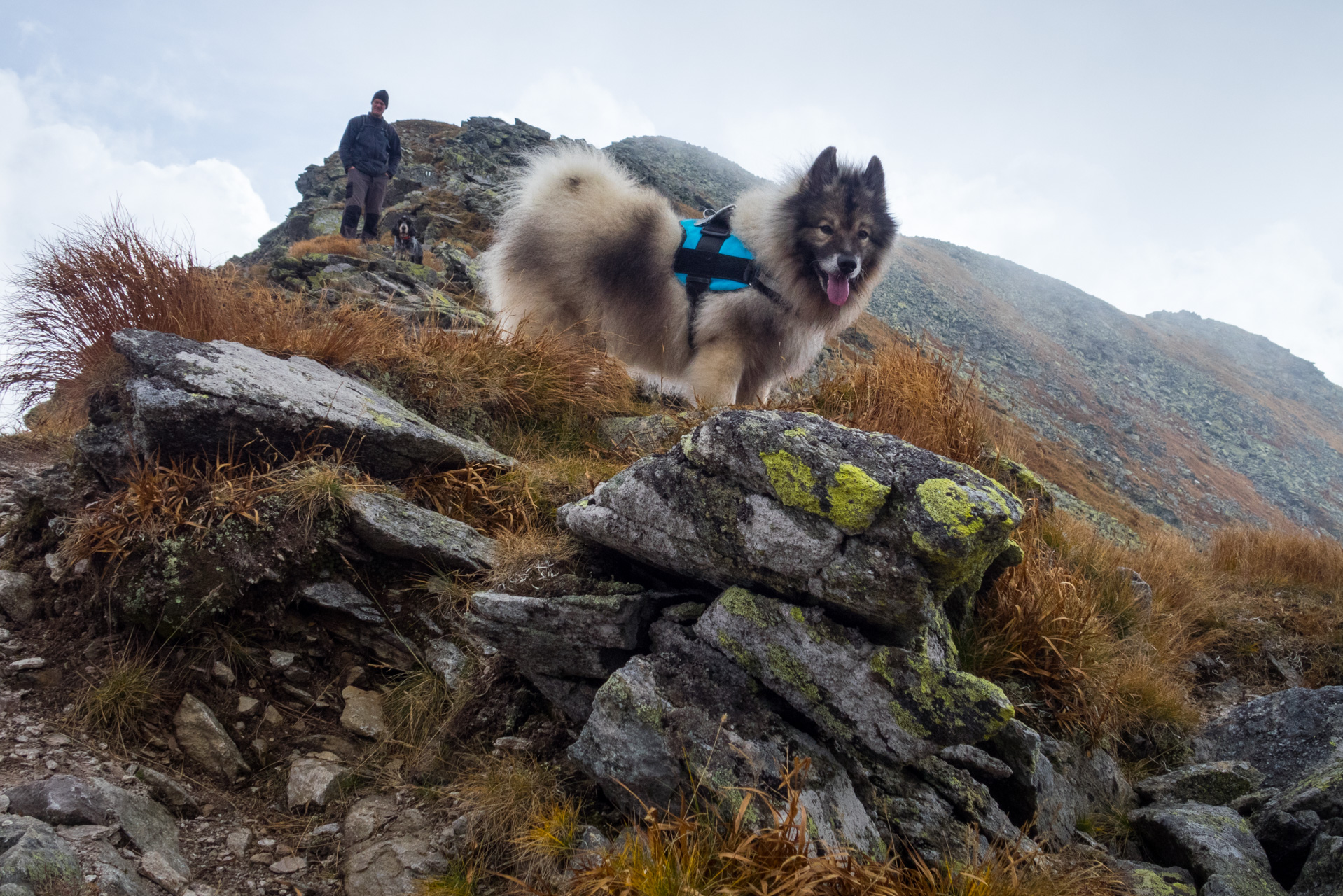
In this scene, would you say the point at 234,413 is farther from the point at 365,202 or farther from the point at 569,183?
the point at 365,202

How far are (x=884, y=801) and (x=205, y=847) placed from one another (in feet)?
8.64

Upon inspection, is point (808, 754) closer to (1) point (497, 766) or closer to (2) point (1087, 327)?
(1) point (497, 766)

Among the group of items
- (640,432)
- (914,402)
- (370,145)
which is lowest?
(640,432)

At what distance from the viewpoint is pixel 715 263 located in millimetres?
6137

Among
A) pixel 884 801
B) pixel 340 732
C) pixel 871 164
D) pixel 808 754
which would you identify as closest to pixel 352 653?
pixel 340 732

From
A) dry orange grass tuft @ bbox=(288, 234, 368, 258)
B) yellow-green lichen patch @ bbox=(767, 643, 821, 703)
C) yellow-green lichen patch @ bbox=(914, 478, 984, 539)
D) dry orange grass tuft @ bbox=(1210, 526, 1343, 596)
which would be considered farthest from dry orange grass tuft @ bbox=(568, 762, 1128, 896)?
dry orange grass tuft @ bbox=(288, 234, 368, 258)

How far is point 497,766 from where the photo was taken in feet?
9.25

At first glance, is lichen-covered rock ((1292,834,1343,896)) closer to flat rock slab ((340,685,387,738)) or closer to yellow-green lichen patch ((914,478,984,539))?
yellow-green lichen patch ((914,478,984,539))

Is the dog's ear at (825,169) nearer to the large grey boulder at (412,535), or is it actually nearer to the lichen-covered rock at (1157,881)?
the large grey boulder at (412,535)

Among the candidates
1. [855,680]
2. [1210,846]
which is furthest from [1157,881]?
[855,680]

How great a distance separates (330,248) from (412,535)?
12003 millimetres

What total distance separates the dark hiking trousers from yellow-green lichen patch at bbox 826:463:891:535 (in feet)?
43.7

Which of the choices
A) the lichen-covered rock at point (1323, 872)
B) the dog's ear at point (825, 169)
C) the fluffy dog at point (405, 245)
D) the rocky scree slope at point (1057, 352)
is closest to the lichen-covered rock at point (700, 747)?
the lichen-covered rock at point (1323, 872)

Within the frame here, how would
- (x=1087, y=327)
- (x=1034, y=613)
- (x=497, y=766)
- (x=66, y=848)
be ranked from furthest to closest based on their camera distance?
(x=1087, y=327)
(x=1034, y=613)
(x=497, y=766)
(x=66, y=848)
